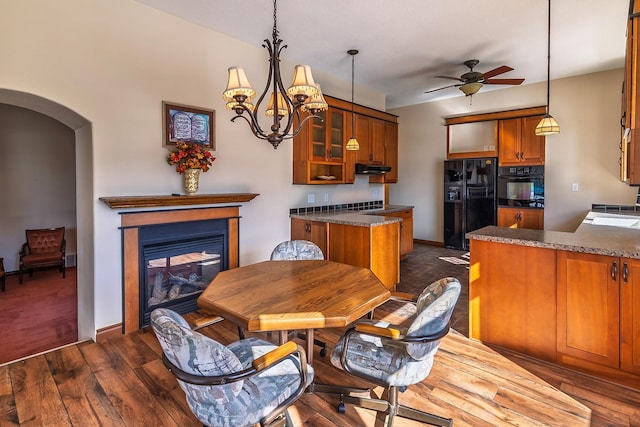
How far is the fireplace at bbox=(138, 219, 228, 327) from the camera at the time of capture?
3010 millimetres

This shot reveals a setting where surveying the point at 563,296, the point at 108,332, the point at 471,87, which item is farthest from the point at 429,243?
the point at 108,332

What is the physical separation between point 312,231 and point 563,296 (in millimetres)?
2576

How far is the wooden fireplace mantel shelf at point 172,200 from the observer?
2.66m

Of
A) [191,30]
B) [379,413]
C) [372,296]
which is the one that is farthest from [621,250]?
[191,30]

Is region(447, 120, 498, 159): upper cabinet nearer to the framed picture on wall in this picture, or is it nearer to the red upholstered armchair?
the framed picture on wall

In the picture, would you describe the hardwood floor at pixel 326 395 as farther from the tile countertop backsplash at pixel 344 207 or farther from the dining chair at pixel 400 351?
the tile countertop backsplash at pixel 344 207

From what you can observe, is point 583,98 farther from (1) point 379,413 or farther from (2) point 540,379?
(1) point 379,413

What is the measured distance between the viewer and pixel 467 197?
584 cm

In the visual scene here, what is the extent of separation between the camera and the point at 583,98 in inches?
190

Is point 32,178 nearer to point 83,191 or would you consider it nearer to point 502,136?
point 83,191

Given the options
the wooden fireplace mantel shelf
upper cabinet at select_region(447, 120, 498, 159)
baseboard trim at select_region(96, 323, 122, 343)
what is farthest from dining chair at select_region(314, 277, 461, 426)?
upper cabinet at select_region(447, 120, 498, 159)

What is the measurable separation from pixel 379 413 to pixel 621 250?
1.81 m

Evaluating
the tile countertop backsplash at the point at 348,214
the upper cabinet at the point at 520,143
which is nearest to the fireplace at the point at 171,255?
the tile countertop backsplash at the point at 348,214

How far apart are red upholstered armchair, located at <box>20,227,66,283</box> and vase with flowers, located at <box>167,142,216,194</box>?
3470 millimetres
